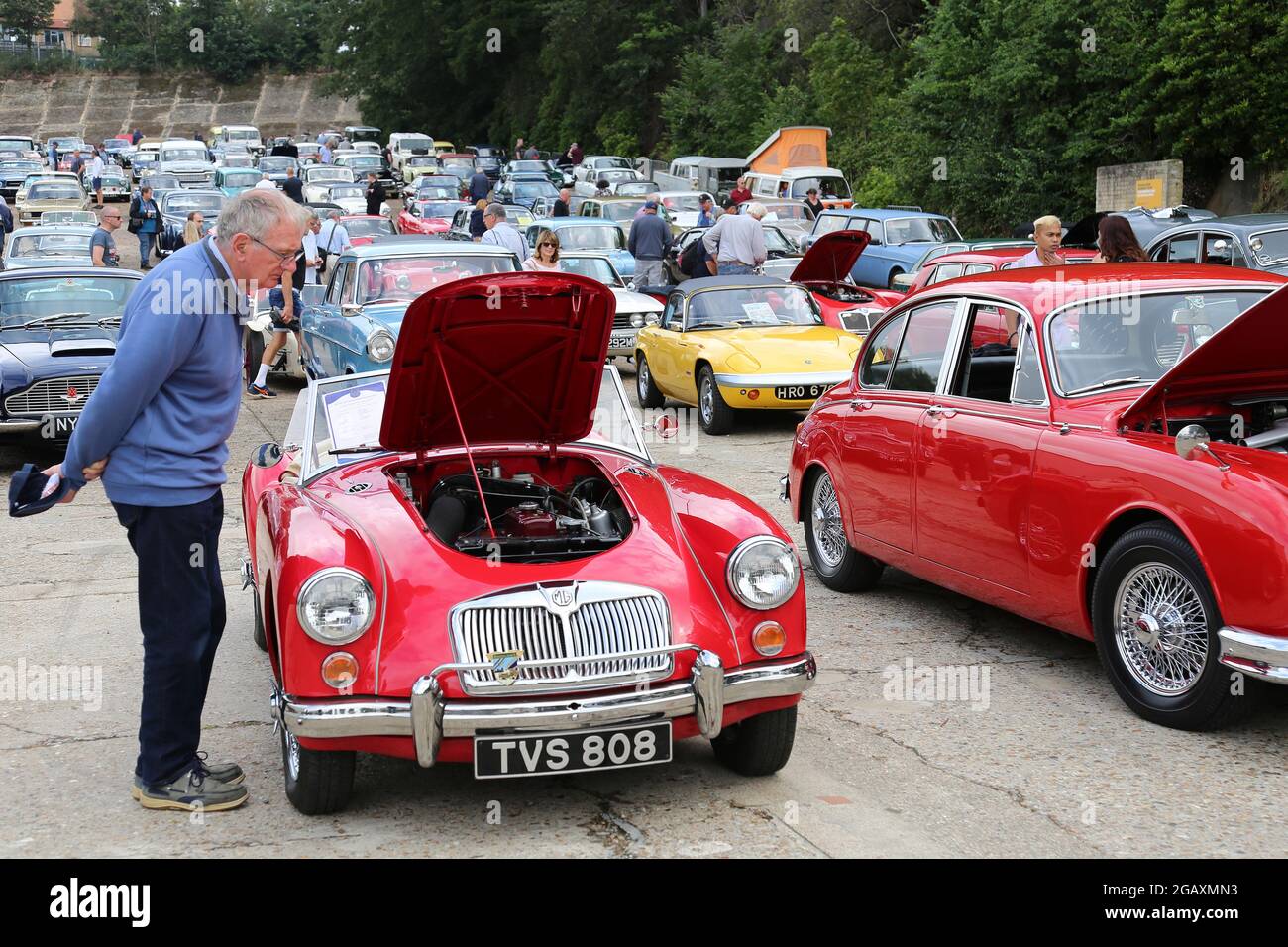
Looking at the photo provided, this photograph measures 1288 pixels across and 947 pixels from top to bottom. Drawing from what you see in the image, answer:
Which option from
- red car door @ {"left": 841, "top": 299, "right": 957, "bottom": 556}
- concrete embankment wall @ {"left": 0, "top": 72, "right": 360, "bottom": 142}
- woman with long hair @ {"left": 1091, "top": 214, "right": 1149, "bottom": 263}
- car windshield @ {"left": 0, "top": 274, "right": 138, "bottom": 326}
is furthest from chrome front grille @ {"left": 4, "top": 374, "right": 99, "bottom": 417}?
concrete embankment wall @ {"left": 0, "top": 72, "right": 360, "bottom": 142}

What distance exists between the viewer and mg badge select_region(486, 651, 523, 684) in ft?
15.1

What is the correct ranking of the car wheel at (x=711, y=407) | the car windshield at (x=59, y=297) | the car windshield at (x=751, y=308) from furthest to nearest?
the car windshield at (x=751, y=308), the car wheel at (x=711, y=407), the car windshield at (x=59, y=297)

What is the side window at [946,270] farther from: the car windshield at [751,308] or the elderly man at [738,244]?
the elderly man at [738,244]

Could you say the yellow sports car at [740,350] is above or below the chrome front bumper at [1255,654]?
above

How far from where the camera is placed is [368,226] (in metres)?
28.7

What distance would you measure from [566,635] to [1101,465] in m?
2.48

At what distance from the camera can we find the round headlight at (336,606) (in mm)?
4641

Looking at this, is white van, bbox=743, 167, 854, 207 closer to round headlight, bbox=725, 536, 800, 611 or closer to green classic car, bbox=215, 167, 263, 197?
green classic car, bbox=215, 167, 263, 197

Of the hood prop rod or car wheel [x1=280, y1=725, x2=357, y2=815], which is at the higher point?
the hood prop rod

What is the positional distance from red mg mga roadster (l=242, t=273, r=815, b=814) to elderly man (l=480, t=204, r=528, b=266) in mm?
9231

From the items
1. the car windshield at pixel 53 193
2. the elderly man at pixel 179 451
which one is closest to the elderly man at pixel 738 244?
the elderly man at pixel 179 451

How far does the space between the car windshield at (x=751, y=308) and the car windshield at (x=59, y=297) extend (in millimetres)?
5600

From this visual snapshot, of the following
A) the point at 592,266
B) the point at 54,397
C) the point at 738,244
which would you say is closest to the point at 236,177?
the point at 592,266

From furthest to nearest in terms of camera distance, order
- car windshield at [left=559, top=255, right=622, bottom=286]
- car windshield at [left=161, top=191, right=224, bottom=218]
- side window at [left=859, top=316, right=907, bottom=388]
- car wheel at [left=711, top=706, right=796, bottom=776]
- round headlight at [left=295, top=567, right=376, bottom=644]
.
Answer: car windshield at [left=161, top=191, right=224, bottom=218], car windshield at [left=559, top=255, right=622, bottom=286], side window at [left=859, top=316, right=907, bottom=388], car wheel at [left=711, top=706, right=796, bottom=776], round headlight at [left=295, top=567, right=376, bottom=644]
